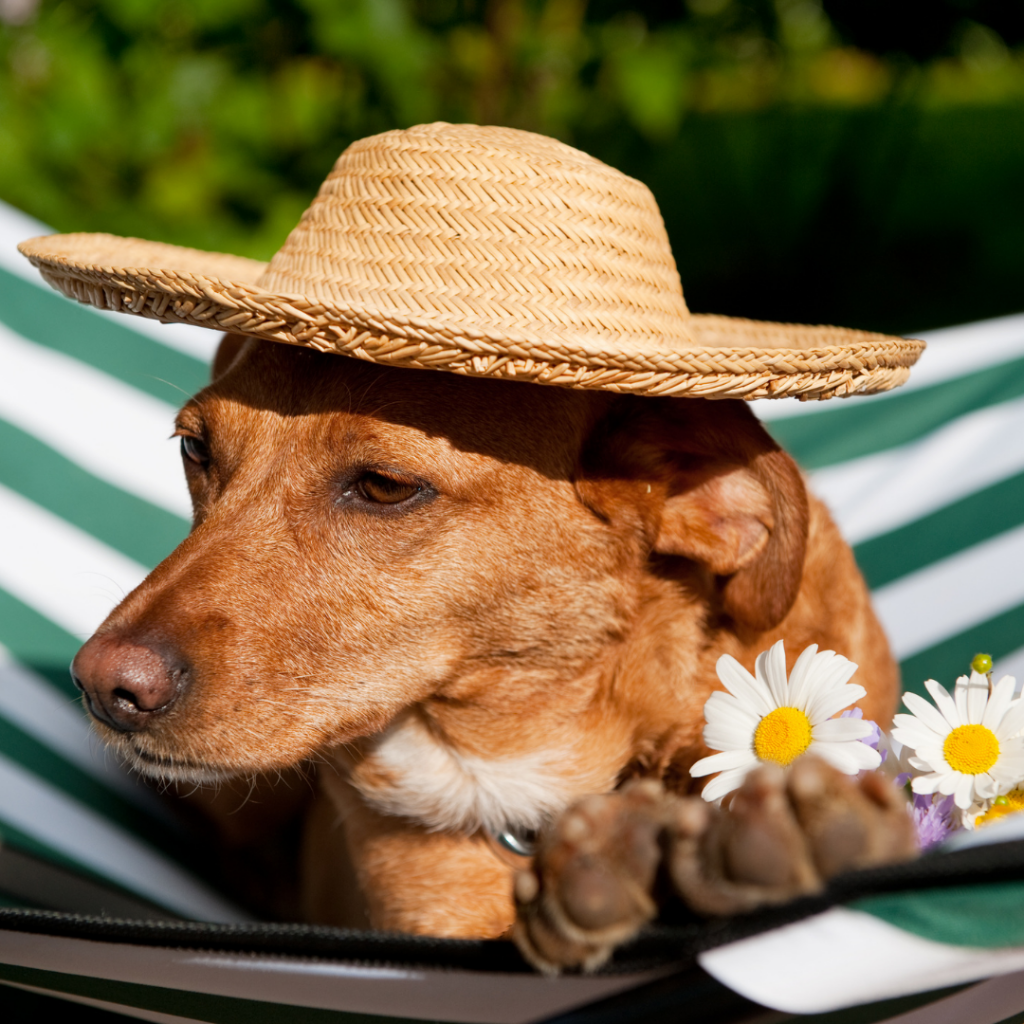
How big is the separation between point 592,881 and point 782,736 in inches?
19.9

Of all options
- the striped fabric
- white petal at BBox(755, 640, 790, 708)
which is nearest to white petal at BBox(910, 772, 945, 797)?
white petal at BBox(755, 640, 790, 708)

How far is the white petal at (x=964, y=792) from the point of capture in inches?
68.2

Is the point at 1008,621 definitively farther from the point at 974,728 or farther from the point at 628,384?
the point at 628,384

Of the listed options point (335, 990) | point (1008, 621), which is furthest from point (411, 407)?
point (1008, 621)

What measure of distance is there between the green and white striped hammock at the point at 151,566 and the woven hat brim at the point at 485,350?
86 centimetres

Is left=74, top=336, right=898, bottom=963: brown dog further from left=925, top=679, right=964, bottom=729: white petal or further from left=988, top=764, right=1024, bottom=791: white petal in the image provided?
left=988, top=764, right=1024, bottom=791: white petal

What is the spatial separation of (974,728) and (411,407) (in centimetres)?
110

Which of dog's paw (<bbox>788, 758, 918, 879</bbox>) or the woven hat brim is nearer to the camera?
dog's paw (<bbox>788, 758, 918, 879</bbox>)

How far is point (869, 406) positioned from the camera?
3932mm

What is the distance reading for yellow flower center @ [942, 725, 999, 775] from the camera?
1.76 metres

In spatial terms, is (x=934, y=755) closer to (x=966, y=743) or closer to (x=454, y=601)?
(x=966, y=743)

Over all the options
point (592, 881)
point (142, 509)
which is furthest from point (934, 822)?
point (142, 509)

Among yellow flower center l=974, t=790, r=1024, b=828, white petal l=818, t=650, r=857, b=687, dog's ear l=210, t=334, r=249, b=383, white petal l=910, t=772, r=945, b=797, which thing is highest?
dog's ear l=210, t=334, r=249, b=383

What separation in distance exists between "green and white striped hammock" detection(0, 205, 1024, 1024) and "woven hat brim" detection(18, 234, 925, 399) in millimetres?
860
